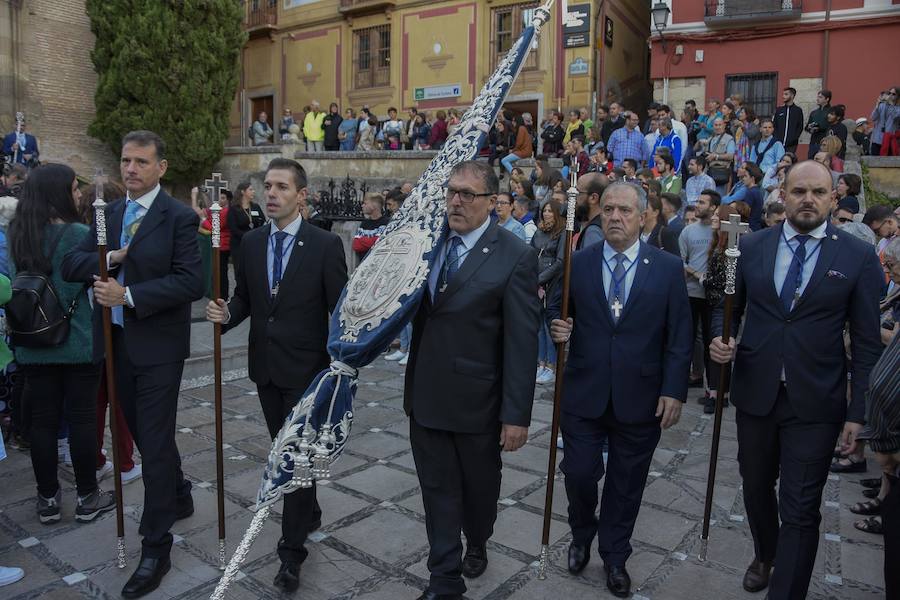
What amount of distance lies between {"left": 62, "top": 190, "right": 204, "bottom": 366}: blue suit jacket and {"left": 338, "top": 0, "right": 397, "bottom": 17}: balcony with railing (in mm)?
20127

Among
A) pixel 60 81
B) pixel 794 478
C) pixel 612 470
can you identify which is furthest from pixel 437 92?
pixel 794 478

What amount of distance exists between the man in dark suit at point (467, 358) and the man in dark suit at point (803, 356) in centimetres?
103

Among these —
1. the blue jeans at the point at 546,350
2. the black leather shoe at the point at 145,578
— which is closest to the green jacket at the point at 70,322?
the black leather shoe at the point at 145,578

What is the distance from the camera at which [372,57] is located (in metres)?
23.0

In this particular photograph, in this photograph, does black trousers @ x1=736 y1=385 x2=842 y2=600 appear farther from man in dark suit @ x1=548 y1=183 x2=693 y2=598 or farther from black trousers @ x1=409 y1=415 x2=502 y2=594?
black trousers @ x1=409 y1=415 x2=502 y2=594

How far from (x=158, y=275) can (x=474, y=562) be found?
6.83 feet

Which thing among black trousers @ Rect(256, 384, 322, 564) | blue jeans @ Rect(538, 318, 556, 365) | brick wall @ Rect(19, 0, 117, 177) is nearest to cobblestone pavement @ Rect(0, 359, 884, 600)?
black trousers @ Rect(256, 384, 322, 564)

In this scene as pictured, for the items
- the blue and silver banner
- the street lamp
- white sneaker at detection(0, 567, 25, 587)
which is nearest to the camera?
the blue and silver banner

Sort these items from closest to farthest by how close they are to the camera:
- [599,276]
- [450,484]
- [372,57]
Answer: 1. [450,484]
2. [599,276]
3. [372,57]

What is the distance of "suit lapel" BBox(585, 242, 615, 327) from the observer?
3.43 metres

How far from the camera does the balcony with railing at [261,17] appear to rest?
25.0 metres

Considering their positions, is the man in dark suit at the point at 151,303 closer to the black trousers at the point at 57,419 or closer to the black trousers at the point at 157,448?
the black trousers at the point at 157,448

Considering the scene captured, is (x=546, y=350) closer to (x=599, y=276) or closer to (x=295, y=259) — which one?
A: (x=599, y=276)

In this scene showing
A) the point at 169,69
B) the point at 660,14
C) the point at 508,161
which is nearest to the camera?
the point at 508,161
